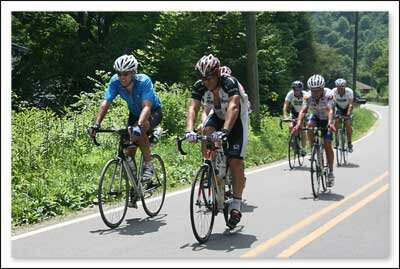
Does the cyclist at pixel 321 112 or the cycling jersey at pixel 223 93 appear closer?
the cycling jersey at pixel 223 93

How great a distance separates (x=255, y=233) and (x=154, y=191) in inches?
75.8

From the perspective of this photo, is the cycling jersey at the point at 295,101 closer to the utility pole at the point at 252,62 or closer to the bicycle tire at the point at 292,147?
the bicycle tire at the point at 292,147

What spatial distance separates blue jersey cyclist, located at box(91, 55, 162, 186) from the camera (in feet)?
22.7

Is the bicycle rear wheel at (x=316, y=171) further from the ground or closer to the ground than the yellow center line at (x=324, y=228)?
further from the ground

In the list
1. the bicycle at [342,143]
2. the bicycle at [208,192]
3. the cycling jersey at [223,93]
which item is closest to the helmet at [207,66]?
the cycling jersey at [223,93]

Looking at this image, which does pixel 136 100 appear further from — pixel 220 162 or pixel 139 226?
pixel 139 226

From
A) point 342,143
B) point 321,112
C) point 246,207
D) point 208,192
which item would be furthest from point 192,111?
point 342,143

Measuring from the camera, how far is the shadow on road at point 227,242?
608 centimetres

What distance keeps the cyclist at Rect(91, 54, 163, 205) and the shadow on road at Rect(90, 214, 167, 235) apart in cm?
54

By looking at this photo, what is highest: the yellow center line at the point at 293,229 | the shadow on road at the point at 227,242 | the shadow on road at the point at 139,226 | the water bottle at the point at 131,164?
the water bottle at the point at 131,164

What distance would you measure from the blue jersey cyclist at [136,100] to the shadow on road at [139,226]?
56 centimetres

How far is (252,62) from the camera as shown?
18.6 metres
